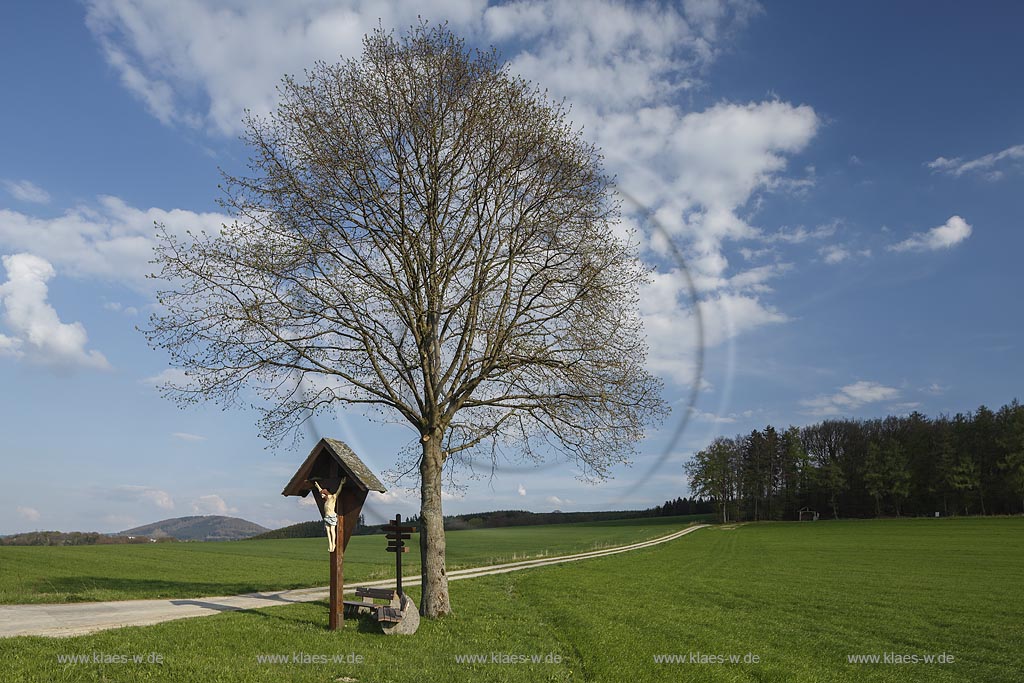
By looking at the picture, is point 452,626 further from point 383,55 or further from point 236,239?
point 383,55

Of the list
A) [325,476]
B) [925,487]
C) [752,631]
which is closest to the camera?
[325,476]

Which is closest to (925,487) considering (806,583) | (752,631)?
(806,583)

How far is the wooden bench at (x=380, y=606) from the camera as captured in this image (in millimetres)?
14469

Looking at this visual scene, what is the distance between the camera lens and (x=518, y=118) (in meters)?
17.9

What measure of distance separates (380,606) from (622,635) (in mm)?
5524

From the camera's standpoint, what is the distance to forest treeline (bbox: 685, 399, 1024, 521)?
95.1 metres

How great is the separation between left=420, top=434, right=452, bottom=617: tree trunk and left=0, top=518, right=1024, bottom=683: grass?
0.58 m

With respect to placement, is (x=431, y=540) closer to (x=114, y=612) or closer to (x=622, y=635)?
(x=622, y=635)

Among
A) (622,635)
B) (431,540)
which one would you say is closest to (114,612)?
(431,540)

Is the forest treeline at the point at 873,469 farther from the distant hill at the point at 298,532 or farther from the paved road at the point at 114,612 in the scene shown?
the paved road at the point at 114,612

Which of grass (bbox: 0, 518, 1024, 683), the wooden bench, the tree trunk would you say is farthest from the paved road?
the tree trunk

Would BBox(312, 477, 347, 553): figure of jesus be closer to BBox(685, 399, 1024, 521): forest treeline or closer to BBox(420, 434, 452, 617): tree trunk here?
BBox(420, 434, 452, 617): tree trunk

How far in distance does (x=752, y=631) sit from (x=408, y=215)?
566 inches

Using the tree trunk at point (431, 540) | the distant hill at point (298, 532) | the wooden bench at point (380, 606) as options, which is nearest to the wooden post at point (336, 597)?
the wooden bench at point (380, 606)
